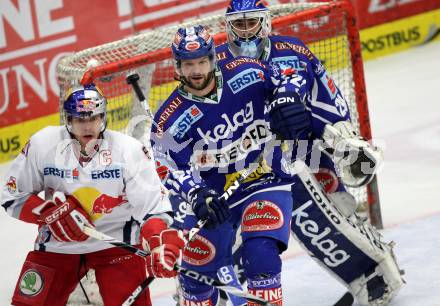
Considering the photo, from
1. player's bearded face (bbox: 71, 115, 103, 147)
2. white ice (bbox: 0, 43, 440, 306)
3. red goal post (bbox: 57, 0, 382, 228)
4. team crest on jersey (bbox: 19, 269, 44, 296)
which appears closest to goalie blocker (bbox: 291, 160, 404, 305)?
white ice (bbox: 0, 43, 440, 306)

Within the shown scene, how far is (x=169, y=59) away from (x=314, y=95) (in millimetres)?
1474

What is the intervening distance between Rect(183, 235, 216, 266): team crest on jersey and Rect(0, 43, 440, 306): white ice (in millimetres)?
990

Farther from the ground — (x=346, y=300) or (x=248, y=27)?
(x=248, y=27)

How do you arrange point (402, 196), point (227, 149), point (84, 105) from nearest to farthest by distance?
1. point (84, 105)
2. point (227, 149)
3. point (402, 196)

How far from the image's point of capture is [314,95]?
20.7 ft

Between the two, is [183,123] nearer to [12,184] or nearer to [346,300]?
[12,184]

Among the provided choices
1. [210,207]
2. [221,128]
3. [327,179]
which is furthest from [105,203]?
[327,179]

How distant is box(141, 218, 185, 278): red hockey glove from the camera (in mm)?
5090

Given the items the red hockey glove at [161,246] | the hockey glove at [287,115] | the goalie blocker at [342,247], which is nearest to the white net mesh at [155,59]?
the goalie blocker at [342,247]

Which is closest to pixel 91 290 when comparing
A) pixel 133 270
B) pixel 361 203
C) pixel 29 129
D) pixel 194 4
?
pixel 133 270

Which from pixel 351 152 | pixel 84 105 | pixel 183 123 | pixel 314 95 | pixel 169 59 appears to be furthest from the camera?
pixel 169 59

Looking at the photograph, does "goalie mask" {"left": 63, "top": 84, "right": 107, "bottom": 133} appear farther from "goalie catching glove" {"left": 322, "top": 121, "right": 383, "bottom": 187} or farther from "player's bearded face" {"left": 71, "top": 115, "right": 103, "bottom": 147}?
"goalie catching glove" {"left": 322, "top": 121, "right": 383, "bottom": 187}

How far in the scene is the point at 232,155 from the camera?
5.85 meters

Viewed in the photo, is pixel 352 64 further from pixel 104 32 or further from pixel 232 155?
pixel 104 32
